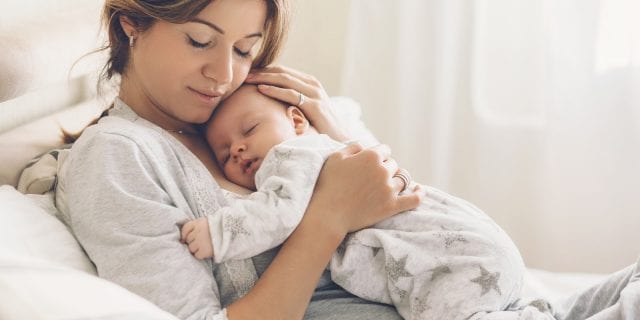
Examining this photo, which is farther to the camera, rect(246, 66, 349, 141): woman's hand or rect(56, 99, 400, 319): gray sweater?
rect(246, 66, 349, 141): woman's hand

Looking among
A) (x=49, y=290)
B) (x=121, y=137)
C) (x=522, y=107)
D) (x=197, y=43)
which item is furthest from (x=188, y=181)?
(x=522, y=107)

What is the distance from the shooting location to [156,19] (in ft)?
4.50

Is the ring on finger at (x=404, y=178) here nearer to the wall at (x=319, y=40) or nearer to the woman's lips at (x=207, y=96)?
the woman's lips at (x=207, y=96)

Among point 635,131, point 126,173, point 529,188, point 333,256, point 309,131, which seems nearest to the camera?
point 126,173

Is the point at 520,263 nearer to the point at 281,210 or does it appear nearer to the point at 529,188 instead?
the point at 281,210

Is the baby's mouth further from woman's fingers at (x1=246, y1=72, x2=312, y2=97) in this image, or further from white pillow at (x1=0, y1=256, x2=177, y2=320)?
white pillow at (x1=0, y1=256, x2=177, y2=320)

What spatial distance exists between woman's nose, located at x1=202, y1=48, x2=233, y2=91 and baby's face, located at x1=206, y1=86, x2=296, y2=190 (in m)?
0.09

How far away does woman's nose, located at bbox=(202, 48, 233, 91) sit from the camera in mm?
1389

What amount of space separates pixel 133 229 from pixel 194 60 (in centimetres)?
34

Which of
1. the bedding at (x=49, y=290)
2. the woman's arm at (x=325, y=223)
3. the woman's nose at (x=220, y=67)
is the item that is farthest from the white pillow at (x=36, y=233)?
the woman's nose at (x=220, y=67)

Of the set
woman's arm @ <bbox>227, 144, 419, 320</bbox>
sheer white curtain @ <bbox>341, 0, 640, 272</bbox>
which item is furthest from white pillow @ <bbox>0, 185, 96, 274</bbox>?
Result: sheer white curtain @ <bbox>341, 0, 640, 272</bbox>

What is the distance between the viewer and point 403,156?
9.23 feet

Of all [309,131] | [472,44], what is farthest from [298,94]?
[472,44]

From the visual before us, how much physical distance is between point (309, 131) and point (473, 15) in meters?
1.24
